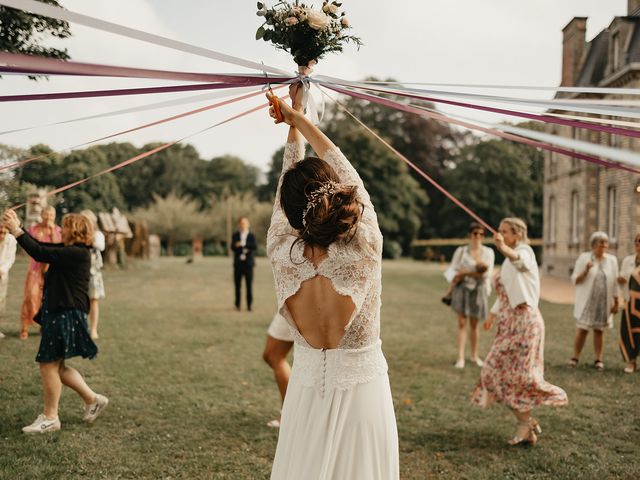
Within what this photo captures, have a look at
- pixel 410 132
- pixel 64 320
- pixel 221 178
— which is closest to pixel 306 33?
pixel 64 320

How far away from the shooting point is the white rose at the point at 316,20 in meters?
3.11

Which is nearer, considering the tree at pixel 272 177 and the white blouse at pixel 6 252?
the white blouse at pixel 6 252

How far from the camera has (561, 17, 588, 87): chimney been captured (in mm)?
26125

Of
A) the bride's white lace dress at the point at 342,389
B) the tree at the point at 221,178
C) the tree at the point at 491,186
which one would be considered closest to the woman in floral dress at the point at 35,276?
the bride's white lace dress at the point at 342,389

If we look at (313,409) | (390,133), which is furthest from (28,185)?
(390,133)

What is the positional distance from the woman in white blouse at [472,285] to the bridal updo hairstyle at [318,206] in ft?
19.5

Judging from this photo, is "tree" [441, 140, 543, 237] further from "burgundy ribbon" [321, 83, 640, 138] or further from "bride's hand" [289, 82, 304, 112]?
"bride's hand" [289, 82, 304, 112]

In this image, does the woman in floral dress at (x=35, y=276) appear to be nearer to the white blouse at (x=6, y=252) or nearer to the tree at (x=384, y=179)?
the white blouse at (x=6, y=252)

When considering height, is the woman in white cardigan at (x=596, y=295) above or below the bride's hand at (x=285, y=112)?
below

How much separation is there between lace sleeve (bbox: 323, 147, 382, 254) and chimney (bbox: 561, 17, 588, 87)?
88.3 ft

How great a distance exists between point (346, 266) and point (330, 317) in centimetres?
25

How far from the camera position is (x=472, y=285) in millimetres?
8266

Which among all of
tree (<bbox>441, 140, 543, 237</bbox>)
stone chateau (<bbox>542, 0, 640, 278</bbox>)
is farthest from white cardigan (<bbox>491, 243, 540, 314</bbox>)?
tree (<bbox>441, 140, 543, 237</bbox>)

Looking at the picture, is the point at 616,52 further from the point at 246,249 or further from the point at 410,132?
the point at 410,132
